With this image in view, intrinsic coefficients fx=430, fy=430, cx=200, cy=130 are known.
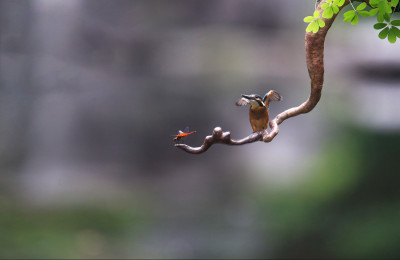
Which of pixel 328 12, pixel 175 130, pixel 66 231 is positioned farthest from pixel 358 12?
pixel 66 231

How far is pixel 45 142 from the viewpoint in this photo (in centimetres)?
241

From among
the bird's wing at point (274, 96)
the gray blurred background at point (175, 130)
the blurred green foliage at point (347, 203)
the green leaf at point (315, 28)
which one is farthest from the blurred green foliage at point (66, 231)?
the green leaf at point (315, 28)

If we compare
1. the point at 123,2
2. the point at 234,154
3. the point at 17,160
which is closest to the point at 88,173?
the point at 17,160

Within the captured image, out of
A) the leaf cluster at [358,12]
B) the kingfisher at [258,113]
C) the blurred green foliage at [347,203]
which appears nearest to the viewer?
the leaf cluster at [358,12]

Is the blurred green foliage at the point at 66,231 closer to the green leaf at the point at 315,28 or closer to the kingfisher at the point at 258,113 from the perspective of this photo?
the kingfisher at the point at 258,113

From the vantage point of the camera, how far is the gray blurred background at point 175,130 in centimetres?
228

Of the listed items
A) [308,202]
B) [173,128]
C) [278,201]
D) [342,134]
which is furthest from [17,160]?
[342,134]

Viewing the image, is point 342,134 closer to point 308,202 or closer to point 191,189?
point 308,202

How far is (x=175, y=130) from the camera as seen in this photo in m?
2.36

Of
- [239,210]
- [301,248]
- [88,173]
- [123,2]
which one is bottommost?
[301,248]

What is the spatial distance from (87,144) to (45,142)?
0.77 feet

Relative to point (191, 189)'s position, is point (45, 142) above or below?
above

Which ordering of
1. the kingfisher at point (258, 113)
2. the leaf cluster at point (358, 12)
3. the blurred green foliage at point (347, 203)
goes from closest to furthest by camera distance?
the leaf cluster at point (358, 12)
the kingfisher at point (258, 113)
the blurred green foliage at point (347, 203)

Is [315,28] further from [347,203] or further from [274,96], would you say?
[347,203]
